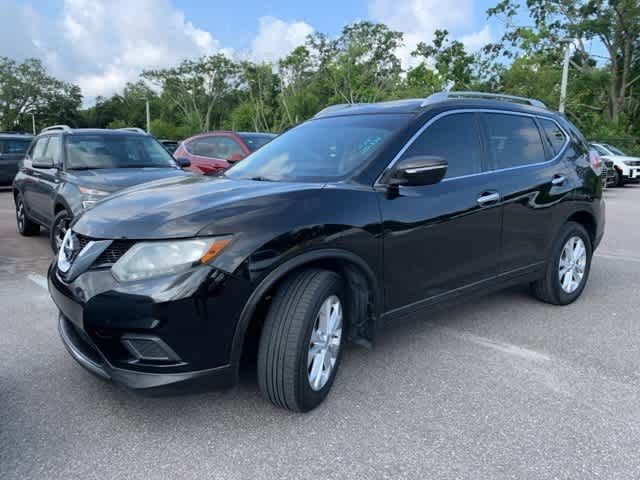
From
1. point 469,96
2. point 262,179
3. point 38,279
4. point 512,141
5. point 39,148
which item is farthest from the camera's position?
point 39,148

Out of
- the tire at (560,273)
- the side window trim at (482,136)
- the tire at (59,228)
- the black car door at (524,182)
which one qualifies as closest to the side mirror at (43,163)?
the tire at (59,228)

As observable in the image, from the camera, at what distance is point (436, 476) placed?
2.29m

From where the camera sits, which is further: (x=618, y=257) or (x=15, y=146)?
(x=15, y=146)

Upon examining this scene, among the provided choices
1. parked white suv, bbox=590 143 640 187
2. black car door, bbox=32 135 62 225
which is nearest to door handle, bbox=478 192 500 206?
black car door, bbox=32 135 62 225

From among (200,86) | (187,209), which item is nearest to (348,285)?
(187,209)

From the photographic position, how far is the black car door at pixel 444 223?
10.3ft

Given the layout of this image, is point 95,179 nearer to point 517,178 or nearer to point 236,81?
point 517,178

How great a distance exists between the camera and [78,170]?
6.49m

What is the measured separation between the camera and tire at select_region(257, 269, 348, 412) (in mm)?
2568

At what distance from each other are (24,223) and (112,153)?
229cm

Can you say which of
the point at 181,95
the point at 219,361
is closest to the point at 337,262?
the point at 219,361

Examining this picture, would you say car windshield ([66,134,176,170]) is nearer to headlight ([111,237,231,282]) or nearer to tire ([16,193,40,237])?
tire ([16,193,40,237])

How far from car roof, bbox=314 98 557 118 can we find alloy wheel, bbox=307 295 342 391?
4.78ft

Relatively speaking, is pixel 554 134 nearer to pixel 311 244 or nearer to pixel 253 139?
pixel 311 244
